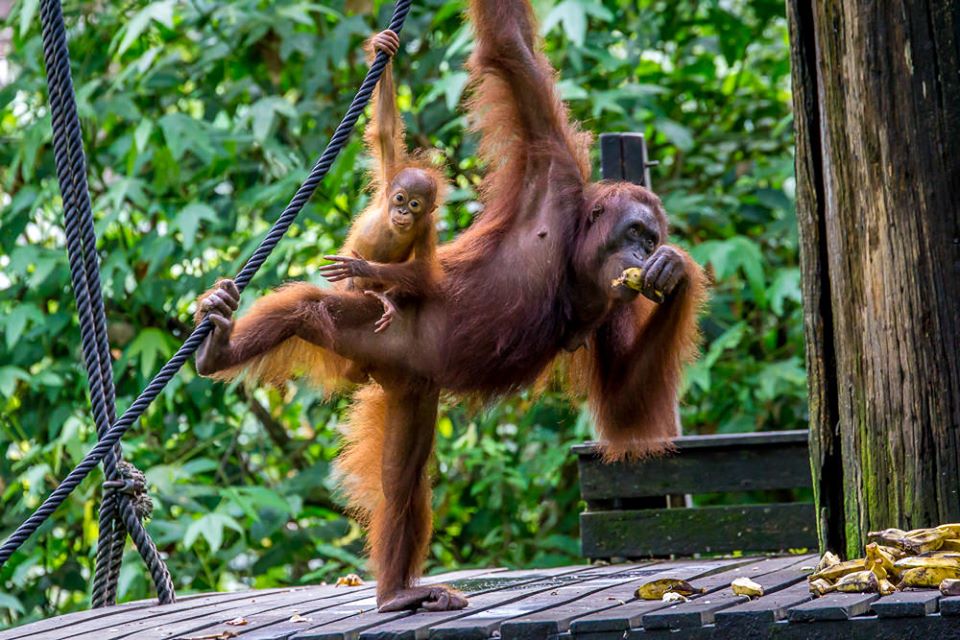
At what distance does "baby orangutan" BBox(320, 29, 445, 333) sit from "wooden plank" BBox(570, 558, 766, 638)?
0.98 metres

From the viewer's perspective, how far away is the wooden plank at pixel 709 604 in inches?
101

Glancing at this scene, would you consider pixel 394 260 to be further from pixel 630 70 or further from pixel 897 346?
pixel 630 70

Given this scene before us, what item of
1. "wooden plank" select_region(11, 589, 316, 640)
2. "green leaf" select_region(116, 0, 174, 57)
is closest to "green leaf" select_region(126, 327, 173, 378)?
"green leaf" select_region(116, 0, 174, 57)

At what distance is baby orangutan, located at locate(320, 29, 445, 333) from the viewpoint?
3.37 meters

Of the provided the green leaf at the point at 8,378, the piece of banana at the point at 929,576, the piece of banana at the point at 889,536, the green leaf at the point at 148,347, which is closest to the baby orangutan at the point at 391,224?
the piece of banana at the point at 889,536

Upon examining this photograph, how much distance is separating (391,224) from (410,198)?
84mm

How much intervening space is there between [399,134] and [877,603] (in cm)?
187

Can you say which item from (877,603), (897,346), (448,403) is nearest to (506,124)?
(448,403)

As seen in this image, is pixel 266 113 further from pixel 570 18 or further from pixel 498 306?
pixel 498 306

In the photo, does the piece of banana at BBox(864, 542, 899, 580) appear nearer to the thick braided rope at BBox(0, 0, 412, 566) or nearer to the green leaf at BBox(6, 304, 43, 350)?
the thick braided rope at BBox(0, 0, 412, 566)

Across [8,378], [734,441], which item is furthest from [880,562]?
[8,378]

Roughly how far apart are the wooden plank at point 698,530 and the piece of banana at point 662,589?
1661mm

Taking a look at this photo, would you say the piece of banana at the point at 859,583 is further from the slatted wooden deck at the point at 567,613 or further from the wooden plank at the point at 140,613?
the wooden plank at the point at 140,613

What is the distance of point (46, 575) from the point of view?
20.0 feet
